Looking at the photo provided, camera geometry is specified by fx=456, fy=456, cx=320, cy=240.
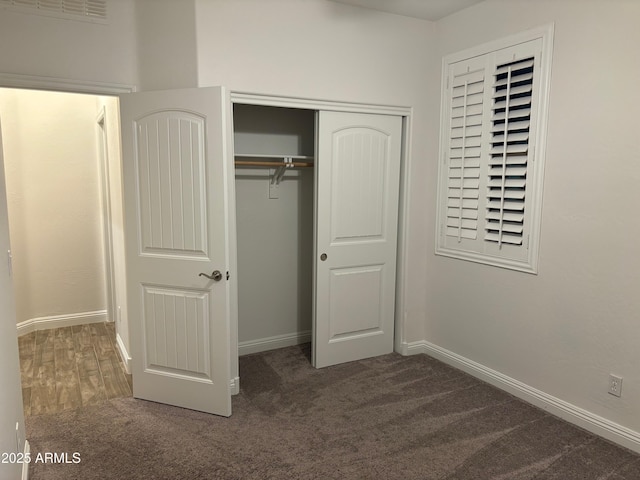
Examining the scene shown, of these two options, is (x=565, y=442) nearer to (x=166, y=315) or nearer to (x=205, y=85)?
(x=166, y=315)

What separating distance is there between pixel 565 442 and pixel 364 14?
308 cm

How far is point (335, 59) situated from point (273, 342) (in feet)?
7.74

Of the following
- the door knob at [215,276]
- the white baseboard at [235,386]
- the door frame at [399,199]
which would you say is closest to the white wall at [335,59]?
the door frame at [399,199]

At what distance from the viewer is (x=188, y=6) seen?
111 inches

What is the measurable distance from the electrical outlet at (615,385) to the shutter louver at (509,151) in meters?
0.94

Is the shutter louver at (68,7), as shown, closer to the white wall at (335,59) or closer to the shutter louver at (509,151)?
the white wall at (335,59)

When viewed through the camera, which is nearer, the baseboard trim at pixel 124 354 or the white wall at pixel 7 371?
the white wall at pixel 7 371

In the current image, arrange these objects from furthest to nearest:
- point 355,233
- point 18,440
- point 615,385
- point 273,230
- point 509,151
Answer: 1. point 273,230
2. point 355,233
3. point 509,151
4. point 615,385
5. point 18,440

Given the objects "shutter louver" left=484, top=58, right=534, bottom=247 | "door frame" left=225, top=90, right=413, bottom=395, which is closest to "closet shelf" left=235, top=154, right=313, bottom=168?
"door frame" left=225, top=90, right=413, bottom=395

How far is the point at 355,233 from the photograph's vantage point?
141 inches

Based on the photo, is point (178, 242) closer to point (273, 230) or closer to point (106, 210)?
point (273, 230)

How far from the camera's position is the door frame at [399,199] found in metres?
3.03

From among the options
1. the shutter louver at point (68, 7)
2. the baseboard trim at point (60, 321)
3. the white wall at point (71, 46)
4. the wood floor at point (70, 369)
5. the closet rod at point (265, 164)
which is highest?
the shutter louver at point (68, 7)

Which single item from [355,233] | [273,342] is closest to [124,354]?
[273,342]
